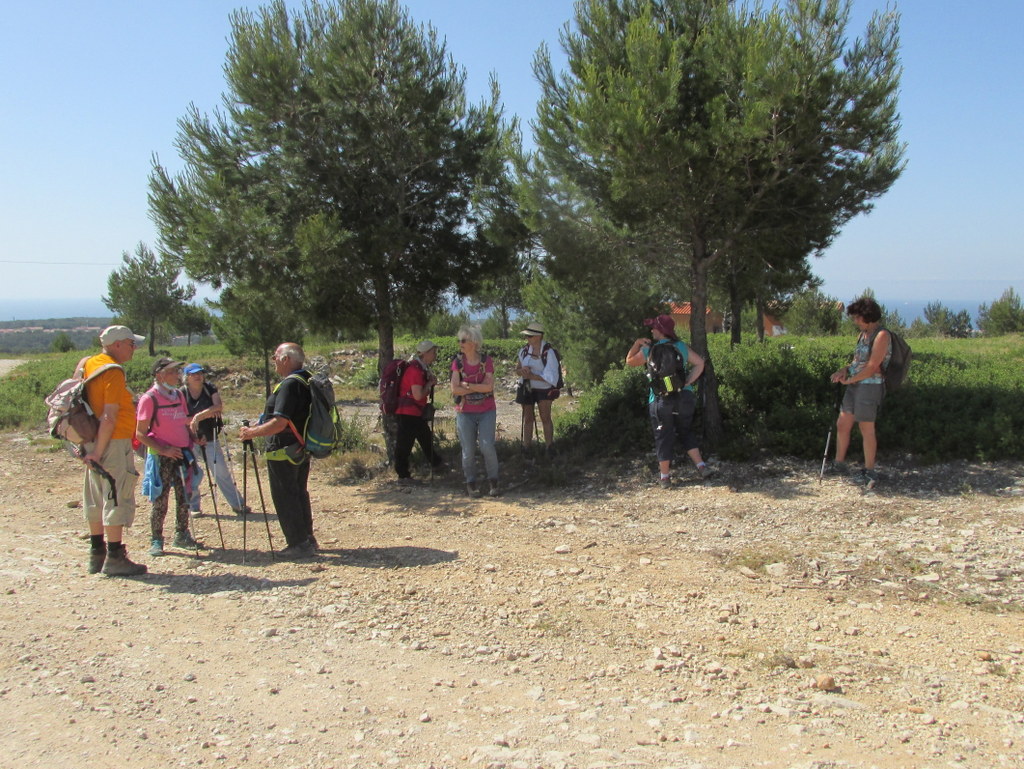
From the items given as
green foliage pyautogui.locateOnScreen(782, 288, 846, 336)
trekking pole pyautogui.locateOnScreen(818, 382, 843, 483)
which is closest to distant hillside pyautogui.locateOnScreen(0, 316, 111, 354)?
green foliage pyautogui.locateOnScreen(782, 288, 846, 336)

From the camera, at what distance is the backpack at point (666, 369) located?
7918 mm

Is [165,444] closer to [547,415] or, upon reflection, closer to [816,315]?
[547,415]

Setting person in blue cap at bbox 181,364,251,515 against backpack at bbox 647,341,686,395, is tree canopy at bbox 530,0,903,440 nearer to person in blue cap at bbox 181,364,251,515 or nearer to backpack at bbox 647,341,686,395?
backpack at bbox 647,341,686,395

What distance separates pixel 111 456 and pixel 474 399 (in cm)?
354

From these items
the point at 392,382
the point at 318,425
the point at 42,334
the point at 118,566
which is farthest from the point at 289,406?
the point at 42,334

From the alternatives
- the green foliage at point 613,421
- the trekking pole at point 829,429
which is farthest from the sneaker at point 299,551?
the trekking pole at point 829,429

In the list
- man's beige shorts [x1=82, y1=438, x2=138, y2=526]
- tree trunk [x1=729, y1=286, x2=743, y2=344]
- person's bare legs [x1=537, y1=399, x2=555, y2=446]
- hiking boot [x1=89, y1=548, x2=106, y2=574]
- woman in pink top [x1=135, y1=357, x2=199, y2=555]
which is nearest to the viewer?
man's beige shorts [x1=82, y1=438, x2=138, y2=526]

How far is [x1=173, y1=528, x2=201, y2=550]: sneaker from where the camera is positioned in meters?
6.88

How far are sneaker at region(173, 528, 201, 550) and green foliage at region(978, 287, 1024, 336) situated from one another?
37.5m

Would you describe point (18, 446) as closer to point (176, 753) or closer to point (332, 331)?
point (332, 331)

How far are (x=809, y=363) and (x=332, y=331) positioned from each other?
20.1ft

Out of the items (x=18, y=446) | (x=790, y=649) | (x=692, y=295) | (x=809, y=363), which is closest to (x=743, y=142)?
(x=692, y=295)

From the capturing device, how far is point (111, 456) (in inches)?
230

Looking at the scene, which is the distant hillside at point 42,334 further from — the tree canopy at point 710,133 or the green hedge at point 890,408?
the green hedge at point 890,408
